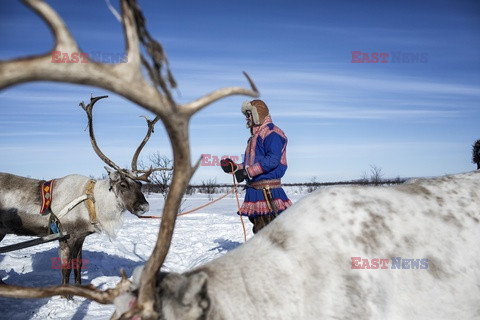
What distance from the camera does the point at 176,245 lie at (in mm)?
7930

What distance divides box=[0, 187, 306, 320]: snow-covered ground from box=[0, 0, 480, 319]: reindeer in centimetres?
292

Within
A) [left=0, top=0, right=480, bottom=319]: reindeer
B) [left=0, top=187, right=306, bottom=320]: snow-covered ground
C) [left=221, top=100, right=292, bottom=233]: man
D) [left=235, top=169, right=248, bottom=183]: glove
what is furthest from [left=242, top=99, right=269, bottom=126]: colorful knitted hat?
[left=0, top=187, right=306, bottom=320]: snow-covered ground

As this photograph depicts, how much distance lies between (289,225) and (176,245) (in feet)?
20.5

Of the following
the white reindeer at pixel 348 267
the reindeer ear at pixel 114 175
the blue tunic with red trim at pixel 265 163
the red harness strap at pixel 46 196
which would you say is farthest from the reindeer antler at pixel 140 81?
the reindeer ear at pixel 114 175

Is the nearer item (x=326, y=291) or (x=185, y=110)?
(x=185, y=110)

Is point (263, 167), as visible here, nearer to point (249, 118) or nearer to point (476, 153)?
point (249, 118)

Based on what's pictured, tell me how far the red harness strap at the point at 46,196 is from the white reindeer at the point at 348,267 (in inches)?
155

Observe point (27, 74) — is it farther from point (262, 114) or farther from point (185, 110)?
point (262, 114)

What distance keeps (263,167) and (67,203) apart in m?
2.68

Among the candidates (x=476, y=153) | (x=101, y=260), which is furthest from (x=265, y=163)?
(x=101, y=260)

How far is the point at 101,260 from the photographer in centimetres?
667

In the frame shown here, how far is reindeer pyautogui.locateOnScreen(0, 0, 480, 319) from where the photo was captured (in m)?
1.30

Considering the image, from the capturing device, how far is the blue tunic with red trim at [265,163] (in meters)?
4.46

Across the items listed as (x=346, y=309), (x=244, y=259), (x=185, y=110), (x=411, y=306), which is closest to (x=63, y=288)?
(x=244, y=259)
